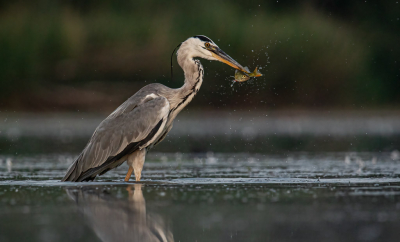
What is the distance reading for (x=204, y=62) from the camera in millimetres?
25891

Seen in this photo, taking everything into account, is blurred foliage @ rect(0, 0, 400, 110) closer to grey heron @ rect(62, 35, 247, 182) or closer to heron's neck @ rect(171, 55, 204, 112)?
heron's neck @ rect(171, 55, 204, 112)

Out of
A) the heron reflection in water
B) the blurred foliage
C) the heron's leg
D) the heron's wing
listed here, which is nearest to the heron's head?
the heron's wing

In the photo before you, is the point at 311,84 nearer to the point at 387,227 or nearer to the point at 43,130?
the point at 43,130

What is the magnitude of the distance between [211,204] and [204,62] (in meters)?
19.1

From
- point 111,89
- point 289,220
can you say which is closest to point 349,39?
point 111,89

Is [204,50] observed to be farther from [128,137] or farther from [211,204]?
[211,204]

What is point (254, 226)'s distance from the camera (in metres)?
5.85

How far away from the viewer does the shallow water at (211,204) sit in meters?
5.61

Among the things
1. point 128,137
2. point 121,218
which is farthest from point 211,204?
point 128,137

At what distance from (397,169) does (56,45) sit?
67.2ft

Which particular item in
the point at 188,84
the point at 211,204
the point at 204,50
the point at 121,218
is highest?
the point at 204,50

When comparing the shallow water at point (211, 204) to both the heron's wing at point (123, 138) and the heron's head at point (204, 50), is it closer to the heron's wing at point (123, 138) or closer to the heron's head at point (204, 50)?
the heron's wing at point (123, 138)

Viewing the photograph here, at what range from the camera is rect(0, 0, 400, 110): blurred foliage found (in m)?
27.6

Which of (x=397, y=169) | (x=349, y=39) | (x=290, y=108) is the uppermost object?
(x=349, y=39)
